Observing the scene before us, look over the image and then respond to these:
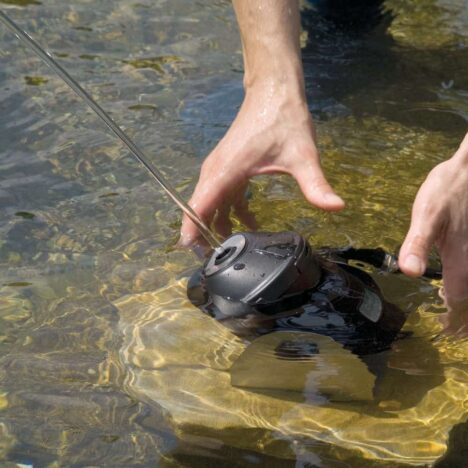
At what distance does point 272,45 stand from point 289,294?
110 cm

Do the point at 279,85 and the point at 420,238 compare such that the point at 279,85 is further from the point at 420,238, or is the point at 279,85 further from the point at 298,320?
the point at 298,320

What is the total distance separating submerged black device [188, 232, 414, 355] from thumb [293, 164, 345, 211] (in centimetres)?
15

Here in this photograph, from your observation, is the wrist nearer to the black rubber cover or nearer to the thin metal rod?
the thin metal rod

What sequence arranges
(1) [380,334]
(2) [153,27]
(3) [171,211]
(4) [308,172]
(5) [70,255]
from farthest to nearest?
(2) [153,27]
(3) [171,211]
(5) [70,255]
(4) [308,172]
(1) [380,334]

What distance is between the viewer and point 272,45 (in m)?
2.94

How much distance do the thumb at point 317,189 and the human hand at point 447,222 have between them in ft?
0.71

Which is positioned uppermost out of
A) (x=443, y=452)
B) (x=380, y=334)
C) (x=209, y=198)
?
(x=209, y=198)

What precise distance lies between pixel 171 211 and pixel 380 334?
1172 mm

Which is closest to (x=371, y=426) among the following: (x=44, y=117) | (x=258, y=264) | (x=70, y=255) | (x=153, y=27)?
(x=258, y=264)

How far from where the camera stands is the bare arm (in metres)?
2.65

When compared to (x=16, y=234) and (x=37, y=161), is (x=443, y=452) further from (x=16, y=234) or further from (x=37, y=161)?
(x=37, y=161)

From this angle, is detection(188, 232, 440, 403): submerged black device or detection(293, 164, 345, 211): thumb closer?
detection(188, 232, 440, 403): submerged black device

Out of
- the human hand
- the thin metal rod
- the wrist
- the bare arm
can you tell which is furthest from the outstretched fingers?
the wrist

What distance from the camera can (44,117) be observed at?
395 cm
